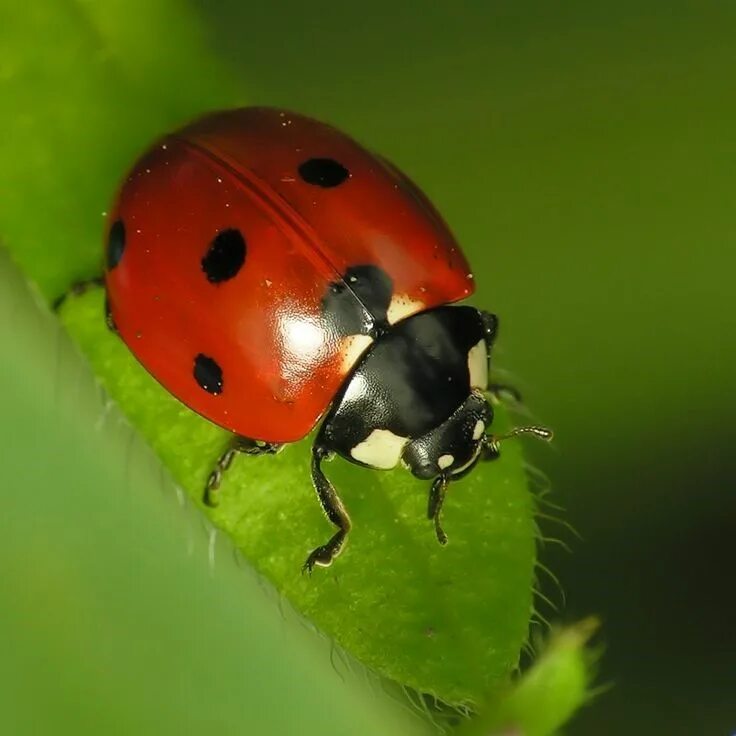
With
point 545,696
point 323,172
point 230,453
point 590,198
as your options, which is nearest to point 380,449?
point 230,453

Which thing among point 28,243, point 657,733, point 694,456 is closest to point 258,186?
point 28,243

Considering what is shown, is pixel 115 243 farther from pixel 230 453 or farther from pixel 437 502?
pixel 437 502

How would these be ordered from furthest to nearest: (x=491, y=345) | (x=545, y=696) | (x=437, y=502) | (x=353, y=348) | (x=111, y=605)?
(x=111, y=605) < (x=491, y=345) < (x=353, y=348) < (x=437, y=502) < (x=545, y=696)

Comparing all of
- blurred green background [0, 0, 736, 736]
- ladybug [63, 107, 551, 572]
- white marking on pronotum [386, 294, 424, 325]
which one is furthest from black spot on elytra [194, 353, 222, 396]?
blurred green background [0, 0, 736, 736]

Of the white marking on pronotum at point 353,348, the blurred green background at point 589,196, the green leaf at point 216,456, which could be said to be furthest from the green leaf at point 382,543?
the blurred green background at point 589,196

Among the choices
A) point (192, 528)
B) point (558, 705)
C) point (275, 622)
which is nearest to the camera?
point (558, 705)

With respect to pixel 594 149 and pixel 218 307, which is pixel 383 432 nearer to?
pixel 218 307
